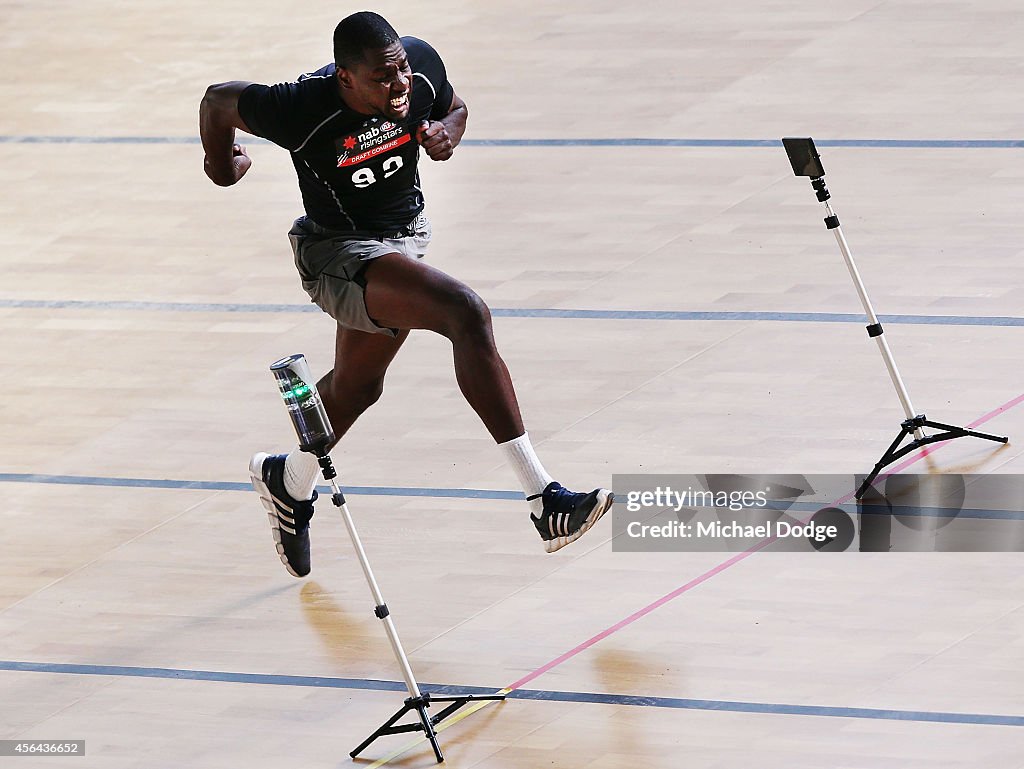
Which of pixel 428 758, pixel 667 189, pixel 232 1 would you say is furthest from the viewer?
pixel 232 1

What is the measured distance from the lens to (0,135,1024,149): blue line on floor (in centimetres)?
919

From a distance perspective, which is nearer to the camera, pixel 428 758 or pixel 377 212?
pixel 428 758

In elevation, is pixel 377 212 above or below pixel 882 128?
above

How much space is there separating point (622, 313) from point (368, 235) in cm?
215

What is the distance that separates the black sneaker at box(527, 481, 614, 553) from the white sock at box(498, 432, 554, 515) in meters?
0.02

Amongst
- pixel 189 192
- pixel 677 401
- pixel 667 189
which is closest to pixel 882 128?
pixel 667 189

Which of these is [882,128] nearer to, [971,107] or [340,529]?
[971,107]

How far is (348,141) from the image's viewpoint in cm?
597

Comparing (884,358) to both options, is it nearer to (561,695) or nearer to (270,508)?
(561,695)

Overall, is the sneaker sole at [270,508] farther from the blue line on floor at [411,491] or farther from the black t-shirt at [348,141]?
the black t-shirt at [348,141]

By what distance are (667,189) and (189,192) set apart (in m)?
2.60

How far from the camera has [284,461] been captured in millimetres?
6430
